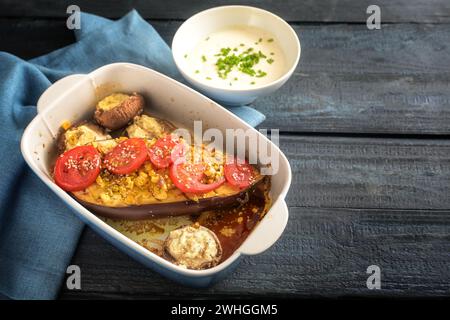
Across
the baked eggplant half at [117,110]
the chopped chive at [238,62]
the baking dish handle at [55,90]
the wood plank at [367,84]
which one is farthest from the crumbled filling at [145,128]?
the wood plank at [367,84]

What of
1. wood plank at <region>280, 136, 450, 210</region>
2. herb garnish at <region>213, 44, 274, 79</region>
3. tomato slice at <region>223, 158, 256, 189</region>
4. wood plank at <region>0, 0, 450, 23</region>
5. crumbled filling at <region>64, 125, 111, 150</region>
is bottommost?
wood plank at <region>280, 136, 450, 210</region>

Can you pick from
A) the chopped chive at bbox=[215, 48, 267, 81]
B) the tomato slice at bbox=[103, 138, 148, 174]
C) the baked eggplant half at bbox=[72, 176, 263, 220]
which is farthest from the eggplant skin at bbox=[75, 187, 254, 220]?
the chopped chive at bbox=[215, 48, 267, 81]

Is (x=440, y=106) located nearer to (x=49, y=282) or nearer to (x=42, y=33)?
(x=49, y=282)

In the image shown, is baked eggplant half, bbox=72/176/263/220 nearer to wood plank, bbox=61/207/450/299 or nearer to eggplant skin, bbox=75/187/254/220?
eggplant skin, bbox=75/187/254/220

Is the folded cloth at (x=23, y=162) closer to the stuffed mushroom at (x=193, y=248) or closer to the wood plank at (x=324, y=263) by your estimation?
the wood plank at (x=324, y=263)
